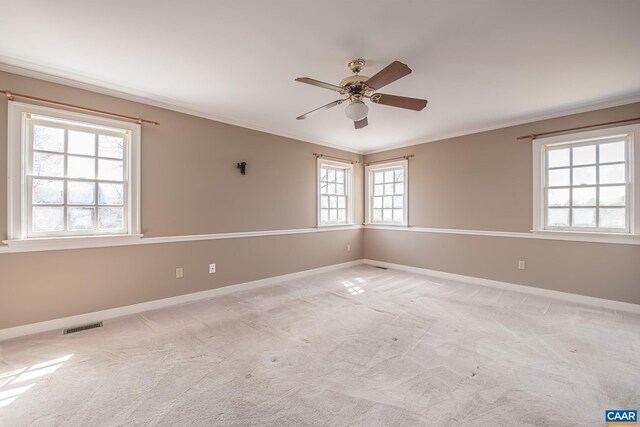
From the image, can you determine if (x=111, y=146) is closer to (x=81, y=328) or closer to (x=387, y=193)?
(x=81, y=328)

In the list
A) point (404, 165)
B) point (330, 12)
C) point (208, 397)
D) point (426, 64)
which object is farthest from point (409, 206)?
point (208, 397)

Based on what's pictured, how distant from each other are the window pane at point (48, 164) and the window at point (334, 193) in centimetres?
361

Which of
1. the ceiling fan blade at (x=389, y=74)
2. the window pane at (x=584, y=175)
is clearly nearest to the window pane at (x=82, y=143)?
the ceiling fan blade at (x=389, y=74)

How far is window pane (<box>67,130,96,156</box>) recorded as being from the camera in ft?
9.59

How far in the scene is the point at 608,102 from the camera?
339 centimetres

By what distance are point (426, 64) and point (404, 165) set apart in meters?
3.07

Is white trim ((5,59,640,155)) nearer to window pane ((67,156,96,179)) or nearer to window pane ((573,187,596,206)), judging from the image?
window pane ((67,156,96,179))

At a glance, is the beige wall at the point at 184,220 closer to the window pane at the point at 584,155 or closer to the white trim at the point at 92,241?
the white trim at the point at 92,241

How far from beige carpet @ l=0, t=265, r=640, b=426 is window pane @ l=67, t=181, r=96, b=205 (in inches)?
53.4

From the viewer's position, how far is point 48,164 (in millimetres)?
2799

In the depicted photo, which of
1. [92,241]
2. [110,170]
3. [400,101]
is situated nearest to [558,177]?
[400,101]

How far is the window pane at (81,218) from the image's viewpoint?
2.92 metres

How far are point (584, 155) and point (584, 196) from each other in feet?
1.80

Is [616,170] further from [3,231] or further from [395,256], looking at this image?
[3,231]
